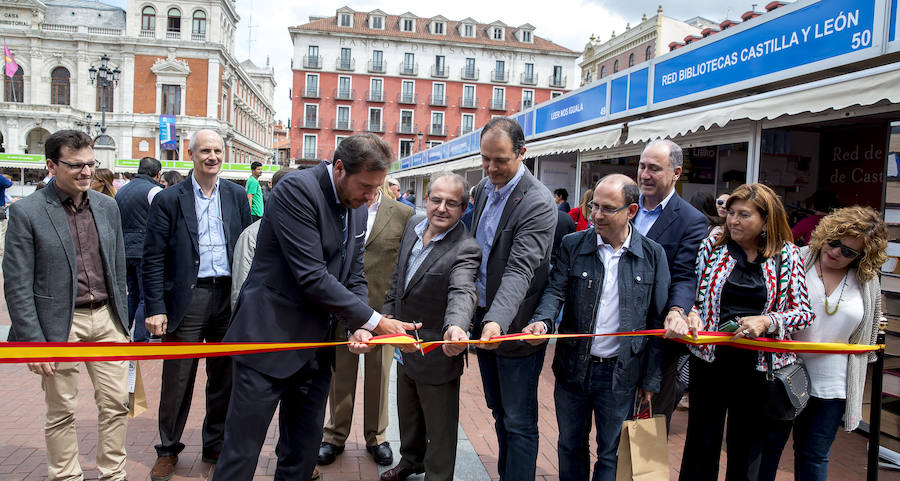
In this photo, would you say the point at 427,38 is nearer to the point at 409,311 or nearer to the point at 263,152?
the point at 263,152

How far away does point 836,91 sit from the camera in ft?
12.4

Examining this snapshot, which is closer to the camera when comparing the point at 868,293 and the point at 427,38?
the point at 868,293

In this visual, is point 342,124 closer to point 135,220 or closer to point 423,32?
point 423,32

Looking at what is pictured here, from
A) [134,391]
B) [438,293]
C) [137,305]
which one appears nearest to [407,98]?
[137,305]

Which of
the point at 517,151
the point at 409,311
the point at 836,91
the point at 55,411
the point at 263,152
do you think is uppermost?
the point at 263,152

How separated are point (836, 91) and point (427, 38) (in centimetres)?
5832

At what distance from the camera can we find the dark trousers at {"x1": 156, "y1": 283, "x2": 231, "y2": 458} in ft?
11.4

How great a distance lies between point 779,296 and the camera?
2842mm

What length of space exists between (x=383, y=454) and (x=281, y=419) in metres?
1.16

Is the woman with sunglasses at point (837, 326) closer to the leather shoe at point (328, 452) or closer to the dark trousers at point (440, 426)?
the dark trousers at point (440, 426)

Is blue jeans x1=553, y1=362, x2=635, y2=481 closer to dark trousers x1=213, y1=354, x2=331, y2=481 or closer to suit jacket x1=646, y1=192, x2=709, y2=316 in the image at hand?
suit jacket x1=646, y1=192, x2=709, y2=316

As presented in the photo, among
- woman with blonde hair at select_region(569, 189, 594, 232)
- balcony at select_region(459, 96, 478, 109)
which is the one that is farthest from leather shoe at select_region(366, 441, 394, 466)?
→ balcony at select_region(459, 96, 478, 109)

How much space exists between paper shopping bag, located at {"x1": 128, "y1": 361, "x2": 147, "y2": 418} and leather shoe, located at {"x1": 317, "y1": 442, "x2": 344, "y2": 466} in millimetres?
1094

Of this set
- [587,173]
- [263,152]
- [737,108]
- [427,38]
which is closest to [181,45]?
[427,38]
